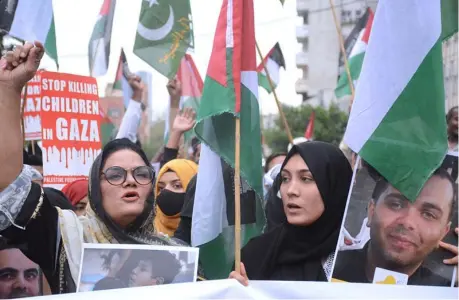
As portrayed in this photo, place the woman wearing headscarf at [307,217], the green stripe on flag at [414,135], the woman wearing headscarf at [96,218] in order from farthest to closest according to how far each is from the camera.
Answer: the woman wearing headscarf at [307,217], the green stripe on flag at [414,135], the woman wearing headscarf at [96,218]

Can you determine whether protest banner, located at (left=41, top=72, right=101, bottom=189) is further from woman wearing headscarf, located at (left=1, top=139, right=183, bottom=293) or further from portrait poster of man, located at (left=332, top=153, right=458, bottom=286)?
portrait poster of man, located at (left=332, top=153, right=458, bottom=286)

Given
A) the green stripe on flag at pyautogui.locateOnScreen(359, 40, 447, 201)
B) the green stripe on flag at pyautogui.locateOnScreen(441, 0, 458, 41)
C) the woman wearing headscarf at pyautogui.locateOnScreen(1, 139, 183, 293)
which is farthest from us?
the green stripe on flag at pyautogui.locateOnScreen(441, 0, 458, 41)

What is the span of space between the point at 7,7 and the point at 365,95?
3.28 meters

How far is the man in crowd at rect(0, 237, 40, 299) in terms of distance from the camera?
3006 millimetres

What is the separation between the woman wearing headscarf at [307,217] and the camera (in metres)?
3.38

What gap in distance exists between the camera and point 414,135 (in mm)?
3176

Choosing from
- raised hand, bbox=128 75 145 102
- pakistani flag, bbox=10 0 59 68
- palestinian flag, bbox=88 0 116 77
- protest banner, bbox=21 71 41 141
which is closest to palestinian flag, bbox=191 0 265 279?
pakistani flag, bbox=10 0 59 68

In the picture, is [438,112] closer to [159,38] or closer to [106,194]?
[106,194]

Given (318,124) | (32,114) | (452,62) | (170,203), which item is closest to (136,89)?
(32,114)

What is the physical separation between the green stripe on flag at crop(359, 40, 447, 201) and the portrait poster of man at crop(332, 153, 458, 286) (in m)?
0.05

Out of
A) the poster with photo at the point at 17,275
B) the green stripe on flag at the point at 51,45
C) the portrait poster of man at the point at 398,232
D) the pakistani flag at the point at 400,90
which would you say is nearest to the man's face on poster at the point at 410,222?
the portrait poster of man at the point at 398,232

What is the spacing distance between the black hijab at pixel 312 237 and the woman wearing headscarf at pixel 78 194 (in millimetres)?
1586

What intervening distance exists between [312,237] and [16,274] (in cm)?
121

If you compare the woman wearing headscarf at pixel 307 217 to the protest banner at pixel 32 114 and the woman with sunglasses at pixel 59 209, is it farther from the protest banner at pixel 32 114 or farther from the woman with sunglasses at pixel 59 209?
the protest banner at pixel 32 114
